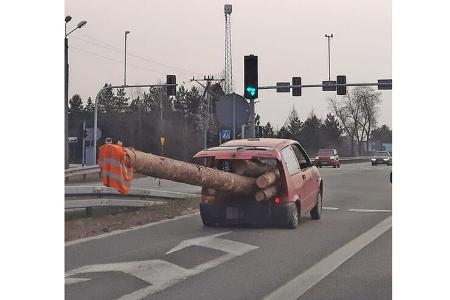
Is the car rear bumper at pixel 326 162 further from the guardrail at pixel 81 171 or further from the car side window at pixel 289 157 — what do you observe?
the guardrail at pixel 81 171

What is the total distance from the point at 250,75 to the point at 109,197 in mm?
624

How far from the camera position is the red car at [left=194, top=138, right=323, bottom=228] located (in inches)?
96.4

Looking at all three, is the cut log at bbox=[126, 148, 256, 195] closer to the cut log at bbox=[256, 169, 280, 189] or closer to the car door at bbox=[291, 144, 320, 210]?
the cut log at bbox=[256, 169, 280, 189]

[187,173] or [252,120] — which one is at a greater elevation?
[252,120]

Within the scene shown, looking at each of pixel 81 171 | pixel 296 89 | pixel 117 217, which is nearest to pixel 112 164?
pixel 81 171

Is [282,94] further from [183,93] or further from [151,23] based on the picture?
[151,23]

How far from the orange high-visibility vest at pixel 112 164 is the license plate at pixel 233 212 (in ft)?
1.88

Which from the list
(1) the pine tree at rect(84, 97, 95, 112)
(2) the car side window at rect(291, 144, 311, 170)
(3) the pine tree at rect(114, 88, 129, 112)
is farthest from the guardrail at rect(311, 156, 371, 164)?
(1) the pine tree at rect(84, 97, 95, 112)

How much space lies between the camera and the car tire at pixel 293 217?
8.44 feet

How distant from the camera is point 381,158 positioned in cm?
217

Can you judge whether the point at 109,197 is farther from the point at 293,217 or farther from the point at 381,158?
the point at 381,158
